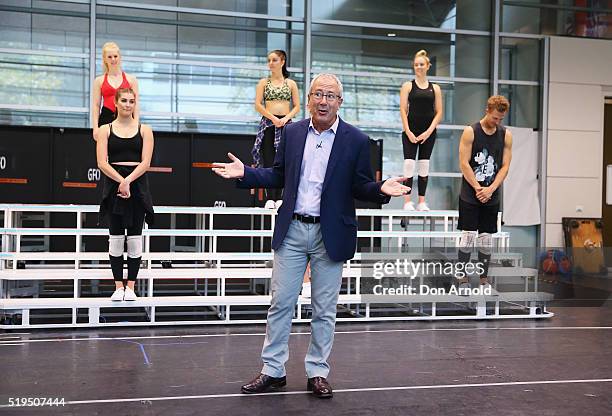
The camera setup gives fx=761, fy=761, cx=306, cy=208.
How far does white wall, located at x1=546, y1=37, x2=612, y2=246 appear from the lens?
1302cm

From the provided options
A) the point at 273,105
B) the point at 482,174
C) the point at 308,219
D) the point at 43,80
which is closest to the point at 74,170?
the point at 43,80

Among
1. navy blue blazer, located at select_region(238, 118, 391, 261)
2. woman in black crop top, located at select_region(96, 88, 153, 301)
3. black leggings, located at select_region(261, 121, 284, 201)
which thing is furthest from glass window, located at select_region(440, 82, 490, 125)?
navy blue blazer, located at select_region(238, 118, 391, 261)

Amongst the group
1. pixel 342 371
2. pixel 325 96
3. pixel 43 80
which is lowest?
pixel 342 371

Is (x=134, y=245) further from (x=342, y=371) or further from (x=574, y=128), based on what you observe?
(x=574, y=128)

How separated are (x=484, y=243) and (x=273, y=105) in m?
2.41

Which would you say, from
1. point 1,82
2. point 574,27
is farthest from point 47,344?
point 574,27

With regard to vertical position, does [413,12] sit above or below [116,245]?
above

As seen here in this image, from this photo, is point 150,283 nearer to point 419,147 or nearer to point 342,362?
point 342,362

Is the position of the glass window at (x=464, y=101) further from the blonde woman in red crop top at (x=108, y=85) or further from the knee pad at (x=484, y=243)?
the blonde woman in red crop top at (x=108, y=85)

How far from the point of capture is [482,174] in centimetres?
705

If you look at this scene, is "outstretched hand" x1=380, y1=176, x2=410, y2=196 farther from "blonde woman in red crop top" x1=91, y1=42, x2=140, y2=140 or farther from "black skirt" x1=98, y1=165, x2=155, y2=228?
"blonde woman in red crop top" x1=91, y1=42, x2=140, y2=140

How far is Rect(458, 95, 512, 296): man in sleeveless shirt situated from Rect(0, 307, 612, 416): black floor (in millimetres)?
911

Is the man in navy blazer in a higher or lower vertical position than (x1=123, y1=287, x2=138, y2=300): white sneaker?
higher

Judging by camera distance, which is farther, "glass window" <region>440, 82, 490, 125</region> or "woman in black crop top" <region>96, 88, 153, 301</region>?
"glass window" <region>440, 82, 490, 125</region>
